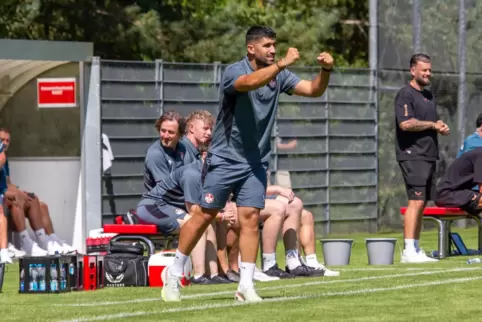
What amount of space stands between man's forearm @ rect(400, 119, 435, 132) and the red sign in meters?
5.57

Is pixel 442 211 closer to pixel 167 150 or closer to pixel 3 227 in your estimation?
pixel 167 150

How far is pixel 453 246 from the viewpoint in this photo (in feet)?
51.6

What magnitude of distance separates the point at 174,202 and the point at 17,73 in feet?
22.2

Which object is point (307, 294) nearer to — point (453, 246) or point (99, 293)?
point (99, 293)

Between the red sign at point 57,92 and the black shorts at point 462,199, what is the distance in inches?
214

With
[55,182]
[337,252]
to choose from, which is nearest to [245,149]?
[337,252]

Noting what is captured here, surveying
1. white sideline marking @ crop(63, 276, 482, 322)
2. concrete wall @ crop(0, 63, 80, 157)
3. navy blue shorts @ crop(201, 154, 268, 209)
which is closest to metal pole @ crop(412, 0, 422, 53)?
concrete wall @ crop(0, 63, 80, 157)

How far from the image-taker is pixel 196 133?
40.4 ft

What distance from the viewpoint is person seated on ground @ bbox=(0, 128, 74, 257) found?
57.0 feet

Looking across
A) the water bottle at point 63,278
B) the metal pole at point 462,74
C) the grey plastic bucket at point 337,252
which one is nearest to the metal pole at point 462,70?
the metal pole at point 462,74

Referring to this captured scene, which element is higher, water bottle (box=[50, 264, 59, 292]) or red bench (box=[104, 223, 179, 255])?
red bench (box=[104, 223, 179, 255])

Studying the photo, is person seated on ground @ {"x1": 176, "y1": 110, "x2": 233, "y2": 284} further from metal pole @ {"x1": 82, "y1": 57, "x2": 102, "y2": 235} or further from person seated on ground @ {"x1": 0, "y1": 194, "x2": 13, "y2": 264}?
metal pole @ {"x1": 82, "y1": 57, "x2": 102, "y2": 235}

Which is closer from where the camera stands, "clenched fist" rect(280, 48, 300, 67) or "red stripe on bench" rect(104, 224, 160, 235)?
"clenched fist" rect(280, 48, 300, 67)

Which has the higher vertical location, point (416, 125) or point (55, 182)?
point (416, 125)
